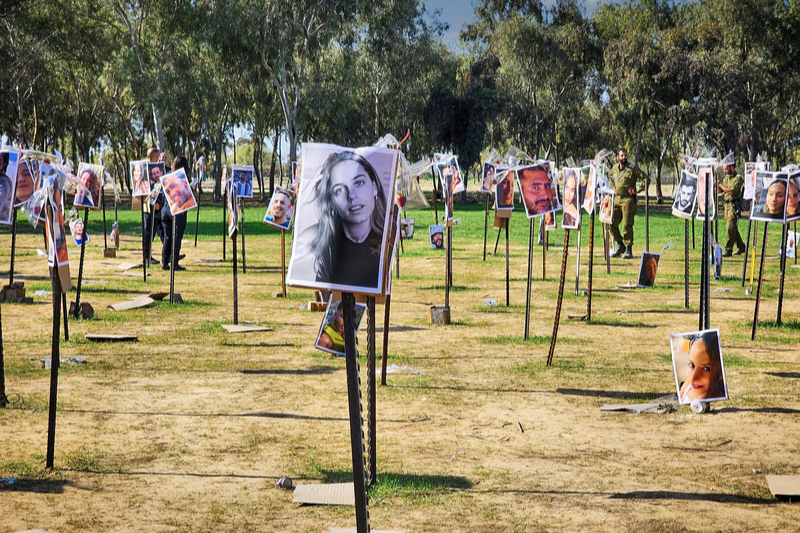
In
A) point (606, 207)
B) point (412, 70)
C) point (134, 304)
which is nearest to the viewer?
point (134, 304)

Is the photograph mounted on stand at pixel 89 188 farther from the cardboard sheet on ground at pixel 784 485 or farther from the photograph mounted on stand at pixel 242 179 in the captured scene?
the cardboard sheet on ground at pixel 784 485

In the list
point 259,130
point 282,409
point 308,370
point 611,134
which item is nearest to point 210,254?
point 308,370

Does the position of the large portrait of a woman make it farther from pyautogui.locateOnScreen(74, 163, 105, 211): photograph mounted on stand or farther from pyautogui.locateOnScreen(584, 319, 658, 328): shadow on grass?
pyautogui.locateOnScreen(74, 163, 105, 211): photograph mounted on stand

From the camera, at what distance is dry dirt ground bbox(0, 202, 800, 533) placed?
4.75 meters

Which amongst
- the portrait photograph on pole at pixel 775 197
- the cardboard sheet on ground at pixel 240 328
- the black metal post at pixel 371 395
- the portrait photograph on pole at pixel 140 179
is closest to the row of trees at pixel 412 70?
the portrait photograph on pole at pixel 140 179

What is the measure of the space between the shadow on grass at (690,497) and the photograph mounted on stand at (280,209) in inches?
310

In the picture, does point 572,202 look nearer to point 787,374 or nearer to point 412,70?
point 787,374

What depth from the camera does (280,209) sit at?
12.2m

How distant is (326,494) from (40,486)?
65.7 inches

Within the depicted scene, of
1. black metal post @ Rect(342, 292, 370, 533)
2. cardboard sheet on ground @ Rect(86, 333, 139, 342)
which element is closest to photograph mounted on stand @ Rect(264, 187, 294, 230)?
cardboard sheet on ground @ Rect(86, 333, 139, 342)

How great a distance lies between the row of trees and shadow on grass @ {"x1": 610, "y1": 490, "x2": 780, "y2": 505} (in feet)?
103

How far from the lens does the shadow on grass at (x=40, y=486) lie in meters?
4.99

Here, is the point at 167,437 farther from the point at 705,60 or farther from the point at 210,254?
the point at 705,60

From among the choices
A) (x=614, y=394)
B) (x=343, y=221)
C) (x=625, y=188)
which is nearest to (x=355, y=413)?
(x=343, y=221)
